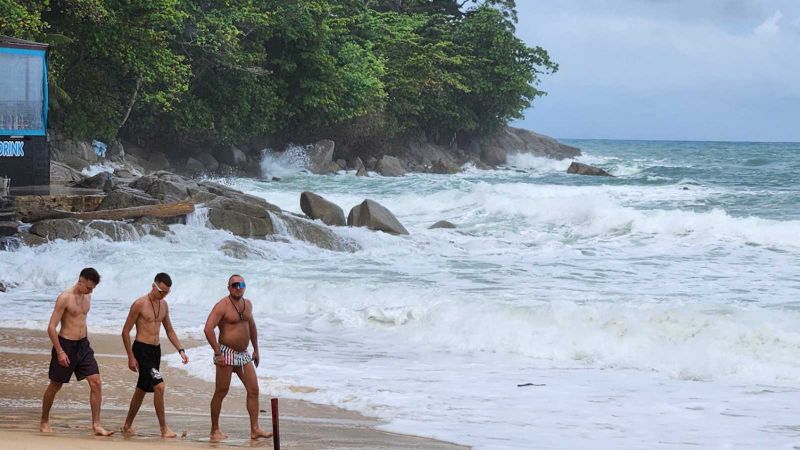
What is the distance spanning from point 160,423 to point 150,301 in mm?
968

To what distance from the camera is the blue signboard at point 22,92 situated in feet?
61.7

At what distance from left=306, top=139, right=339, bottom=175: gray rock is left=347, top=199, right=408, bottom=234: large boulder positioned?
2024 cm

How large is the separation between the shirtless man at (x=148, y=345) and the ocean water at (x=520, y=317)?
6.32ft

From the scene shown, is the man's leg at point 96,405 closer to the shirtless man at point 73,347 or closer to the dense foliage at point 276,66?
the shirtless man at point 73,347

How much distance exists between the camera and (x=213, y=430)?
8.15 m

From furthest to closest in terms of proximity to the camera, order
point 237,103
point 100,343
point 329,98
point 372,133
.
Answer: point 372,133
point 329,98
point 237,103
point 100,343

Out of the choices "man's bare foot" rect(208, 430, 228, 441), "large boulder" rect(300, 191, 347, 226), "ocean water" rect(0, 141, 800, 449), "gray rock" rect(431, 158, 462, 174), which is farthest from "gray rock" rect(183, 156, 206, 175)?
"man's bare foot" rect(208, 430, 228, 441)

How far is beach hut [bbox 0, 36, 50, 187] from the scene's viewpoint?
18.8 m

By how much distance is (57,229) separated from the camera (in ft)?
60.5

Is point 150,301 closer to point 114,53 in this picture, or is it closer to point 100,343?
point 100,343

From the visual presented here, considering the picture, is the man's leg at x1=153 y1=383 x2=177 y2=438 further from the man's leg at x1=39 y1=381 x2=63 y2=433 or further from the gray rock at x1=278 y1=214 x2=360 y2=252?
the gray rock at x1=278 y1=214 x2=360 y2=252

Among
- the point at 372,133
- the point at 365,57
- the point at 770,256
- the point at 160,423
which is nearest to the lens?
the point at 160,423

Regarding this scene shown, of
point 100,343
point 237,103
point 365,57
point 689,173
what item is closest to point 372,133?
point 365,57

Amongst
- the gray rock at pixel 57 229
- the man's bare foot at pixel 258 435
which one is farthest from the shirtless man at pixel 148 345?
the gray rock at pixel 57 229
